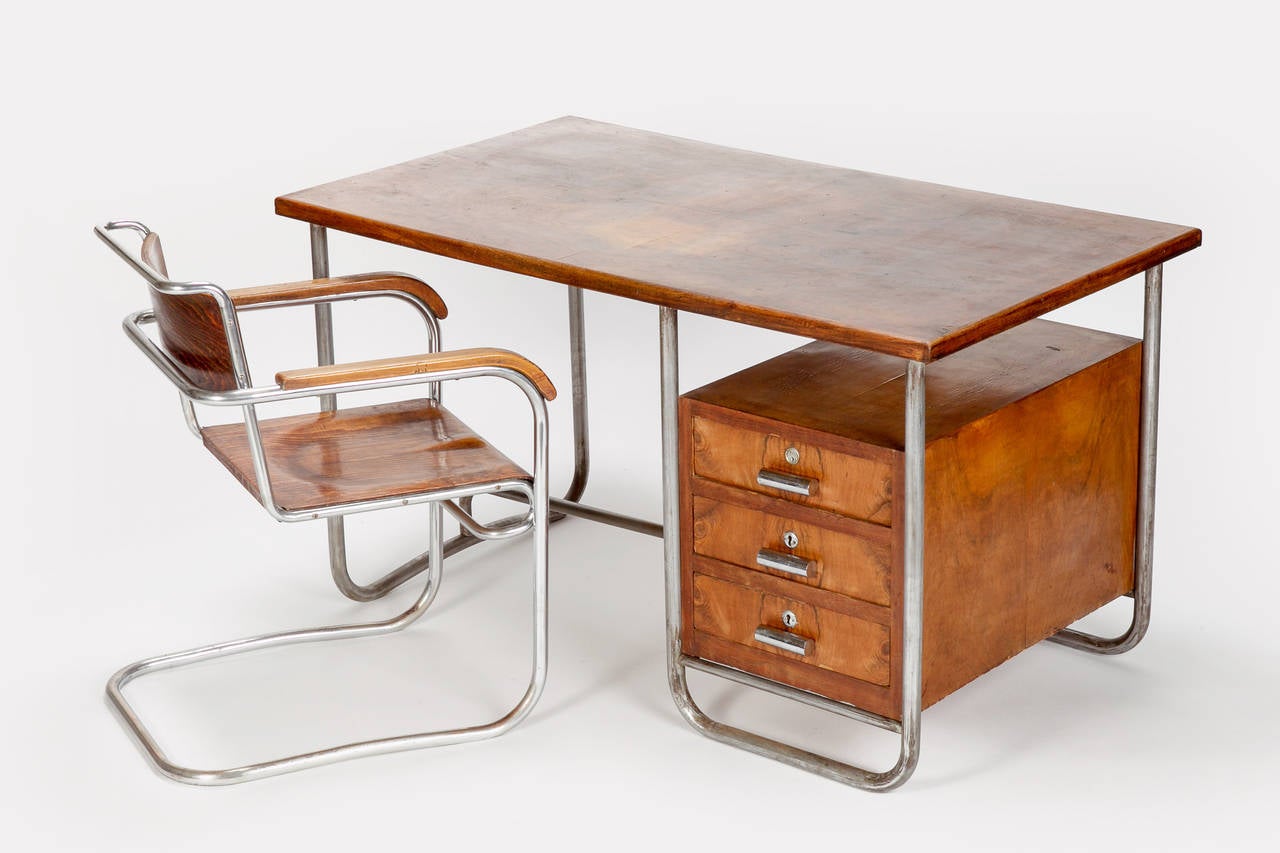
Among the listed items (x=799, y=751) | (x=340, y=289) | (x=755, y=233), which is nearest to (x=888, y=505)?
(x=799, y=751)

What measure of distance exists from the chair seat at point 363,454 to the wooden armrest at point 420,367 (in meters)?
0.22

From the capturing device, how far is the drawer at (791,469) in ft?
11.4

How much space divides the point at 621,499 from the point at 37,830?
5.55 ft

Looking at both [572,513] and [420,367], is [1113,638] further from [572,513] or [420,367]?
[420,367]

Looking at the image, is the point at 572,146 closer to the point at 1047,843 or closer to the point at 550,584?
the point at 550,584

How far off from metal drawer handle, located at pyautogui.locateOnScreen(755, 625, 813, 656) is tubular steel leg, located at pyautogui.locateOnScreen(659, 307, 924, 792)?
8cm

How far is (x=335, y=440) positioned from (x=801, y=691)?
97cm

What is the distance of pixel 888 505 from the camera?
3.45 meters

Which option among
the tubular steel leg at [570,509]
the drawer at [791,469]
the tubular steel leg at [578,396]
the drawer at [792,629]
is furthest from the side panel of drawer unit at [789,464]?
the tubular steel leg at [578,396]

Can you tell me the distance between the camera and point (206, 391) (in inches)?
139

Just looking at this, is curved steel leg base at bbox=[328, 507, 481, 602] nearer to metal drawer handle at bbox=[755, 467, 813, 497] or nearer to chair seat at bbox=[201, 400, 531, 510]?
chair seat at bbox=[201, 400, 531, 510]

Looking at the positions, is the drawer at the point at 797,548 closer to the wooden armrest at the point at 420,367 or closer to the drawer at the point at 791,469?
the drawer at the point at 791,469

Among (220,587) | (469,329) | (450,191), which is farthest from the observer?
(469,329)

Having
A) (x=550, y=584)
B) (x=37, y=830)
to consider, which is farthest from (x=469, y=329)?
(x=37, y=830)
